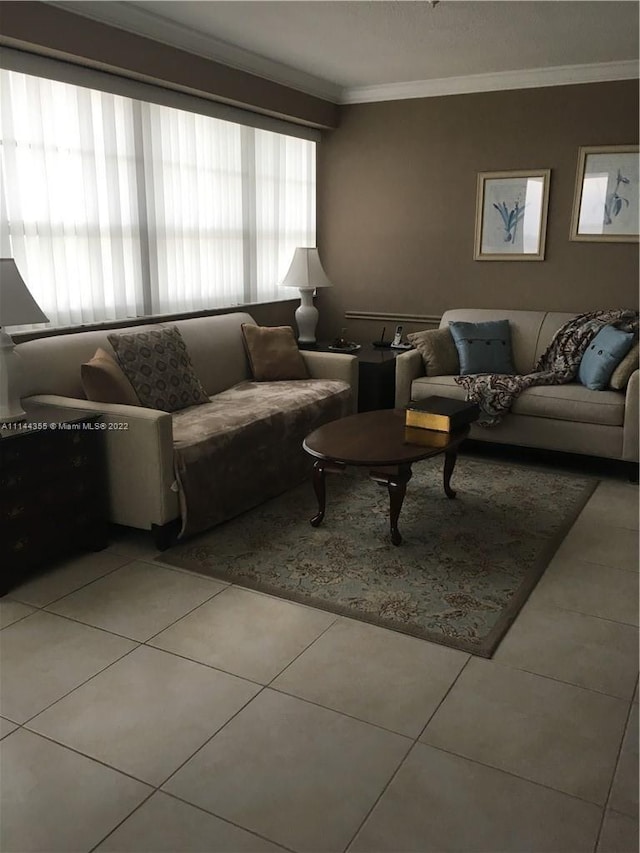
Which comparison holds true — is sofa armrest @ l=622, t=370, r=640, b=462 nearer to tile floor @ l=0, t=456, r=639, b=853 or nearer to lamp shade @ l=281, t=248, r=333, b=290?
tile floor @ l=0, t=456, r=639, b=853

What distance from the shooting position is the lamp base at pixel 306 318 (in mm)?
5449

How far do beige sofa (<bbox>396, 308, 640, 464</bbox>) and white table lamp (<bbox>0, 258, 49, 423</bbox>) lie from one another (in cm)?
249

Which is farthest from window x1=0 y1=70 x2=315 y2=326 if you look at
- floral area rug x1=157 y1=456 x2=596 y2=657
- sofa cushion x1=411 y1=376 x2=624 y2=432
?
sofa cushion x1=411 y1=376 x2=624 y2=432

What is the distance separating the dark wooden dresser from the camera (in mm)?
2799

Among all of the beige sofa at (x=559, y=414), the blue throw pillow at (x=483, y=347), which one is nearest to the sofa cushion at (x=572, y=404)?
the beige sofa at (x=559, y=414)

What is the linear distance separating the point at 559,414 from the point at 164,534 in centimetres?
242

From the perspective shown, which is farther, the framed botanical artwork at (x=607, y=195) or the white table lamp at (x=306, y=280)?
the white table lamp at (x=306, y=280)

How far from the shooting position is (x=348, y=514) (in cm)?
365

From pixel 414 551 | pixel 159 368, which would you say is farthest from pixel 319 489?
pixel 159 368

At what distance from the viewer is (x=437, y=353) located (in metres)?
4.86

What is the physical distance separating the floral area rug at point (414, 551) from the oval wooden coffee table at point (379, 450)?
0.18 meters

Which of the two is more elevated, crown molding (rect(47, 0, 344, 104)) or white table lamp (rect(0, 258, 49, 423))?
crown molding (rect(47, 0, 344, 104))

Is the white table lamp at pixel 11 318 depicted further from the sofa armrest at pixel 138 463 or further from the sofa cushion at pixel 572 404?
the sofa cushion at pixel 572 404

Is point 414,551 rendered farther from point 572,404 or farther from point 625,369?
point 625,369
